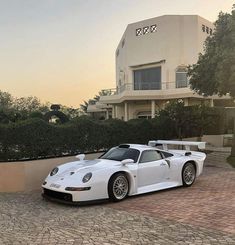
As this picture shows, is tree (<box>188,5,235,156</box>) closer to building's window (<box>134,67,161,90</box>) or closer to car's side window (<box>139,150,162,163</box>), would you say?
car's side window (<box>139,150,162,163</box>)

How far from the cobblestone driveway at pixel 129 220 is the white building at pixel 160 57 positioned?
24.2 meters

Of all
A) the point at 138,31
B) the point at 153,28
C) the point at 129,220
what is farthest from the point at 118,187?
the point at 138,31

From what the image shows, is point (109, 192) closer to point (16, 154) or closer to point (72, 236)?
point (72, 236)

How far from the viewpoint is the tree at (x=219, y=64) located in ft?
48.2

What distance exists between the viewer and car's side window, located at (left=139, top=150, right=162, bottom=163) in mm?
9684

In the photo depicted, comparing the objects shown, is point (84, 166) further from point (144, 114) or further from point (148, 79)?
point (148, 79)

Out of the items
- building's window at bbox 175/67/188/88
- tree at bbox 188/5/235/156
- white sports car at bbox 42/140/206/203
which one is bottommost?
white sports car at bbox 42/140/206/203

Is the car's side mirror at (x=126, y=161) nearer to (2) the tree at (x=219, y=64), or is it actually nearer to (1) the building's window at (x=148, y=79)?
(2) the tree at (x=219, y=64)

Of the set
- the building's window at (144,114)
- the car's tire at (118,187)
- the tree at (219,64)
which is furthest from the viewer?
the building's window at (144,114)

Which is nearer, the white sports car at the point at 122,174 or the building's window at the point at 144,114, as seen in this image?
the white sports car at the point at 122,174

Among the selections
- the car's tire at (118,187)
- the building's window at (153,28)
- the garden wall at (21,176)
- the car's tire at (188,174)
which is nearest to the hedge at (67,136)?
the garden wall at (21,176)

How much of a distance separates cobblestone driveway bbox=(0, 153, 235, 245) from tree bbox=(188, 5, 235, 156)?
21.0 feet

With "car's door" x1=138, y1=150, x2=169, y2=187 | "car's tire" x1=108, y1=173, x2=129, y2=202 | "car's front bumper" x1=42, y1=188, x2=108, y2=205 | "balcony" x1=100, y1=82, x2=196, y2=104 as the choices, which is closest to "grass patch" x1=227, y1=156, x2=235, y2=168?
"car's door" x1=138, y1=150, x2=169, y2=187

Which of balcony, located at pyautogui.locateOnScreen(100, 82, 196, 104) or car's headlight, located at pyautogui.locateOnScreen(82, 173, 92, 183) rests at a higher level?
balcony, located at pyautogui.locateOnScreen(100, 82, 196, 104)
